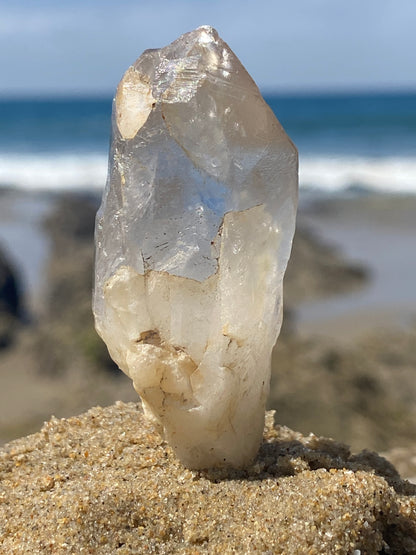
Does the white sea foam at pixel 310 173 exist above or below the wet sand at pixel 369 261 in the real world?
below

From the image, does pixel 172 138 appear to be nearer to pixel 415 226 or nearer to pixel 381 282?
pixel 381 282

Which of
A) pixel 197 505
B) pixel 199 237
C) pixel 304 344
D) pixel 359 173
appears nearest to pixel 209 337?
pixel 199 237

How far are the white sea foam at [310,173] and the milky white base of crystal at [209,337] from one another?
19.0 m

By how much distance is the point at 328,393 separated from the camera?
18.4ft

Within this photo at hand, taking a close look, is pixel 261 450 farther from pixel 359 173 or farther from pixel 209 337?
pixel 359 173

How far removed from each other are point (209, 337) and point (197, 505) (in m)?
0.51

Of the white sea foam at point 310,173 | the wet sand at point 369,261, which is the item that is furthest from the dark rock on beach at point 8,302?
the white sea foam at point 310,173

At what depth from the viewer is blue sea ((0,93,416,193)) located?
23.1 meters

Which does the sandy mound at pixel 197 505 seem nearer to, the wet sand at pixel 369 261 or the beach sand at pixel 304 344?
the beach sand at pixel 304 344

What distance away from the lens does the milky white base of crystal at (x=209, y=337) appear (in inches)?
93.7

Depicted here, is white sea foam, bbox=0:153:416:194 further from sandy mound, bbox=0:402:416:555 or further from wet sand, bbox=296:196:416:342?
sandy mound, bbox=0:402:416:555

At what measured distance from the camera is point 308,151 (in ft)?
92.7

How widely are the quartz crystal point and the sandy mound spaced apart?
163 mm

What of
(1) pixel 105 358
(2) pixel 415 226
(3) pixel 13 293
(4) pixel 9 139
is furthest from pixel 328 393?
(4) pixel 9 139
